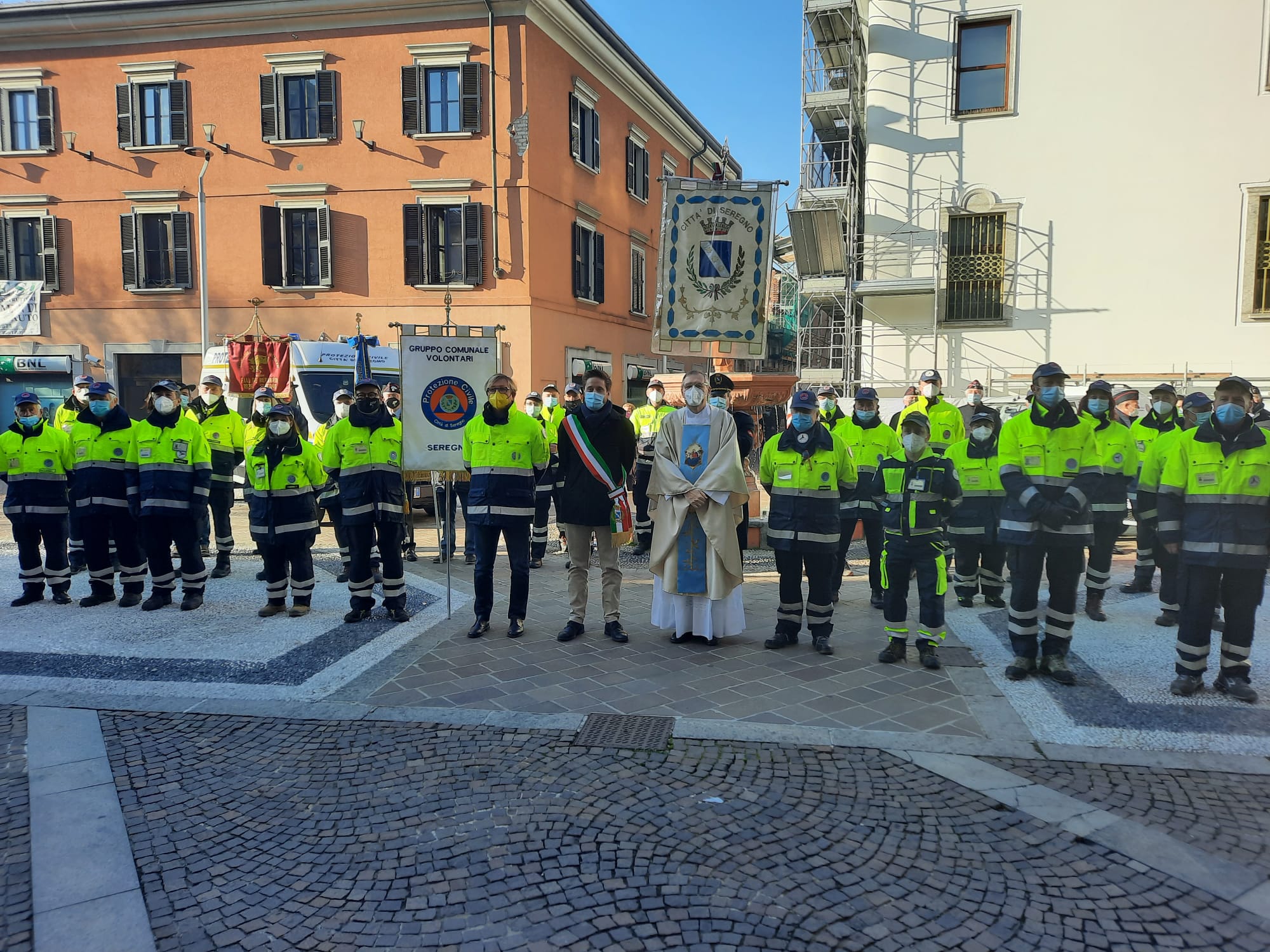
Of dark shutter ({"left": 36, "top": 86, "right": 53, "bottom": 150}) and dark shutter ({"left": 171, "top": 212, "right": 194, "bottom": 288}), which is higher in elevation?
dark shutter ({"left": 36, "top": 86, "right": 53, "bottom": 150})

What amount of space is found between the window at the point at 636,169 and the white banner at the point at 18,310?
662 inches

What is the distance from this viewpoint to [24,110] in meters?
22.4

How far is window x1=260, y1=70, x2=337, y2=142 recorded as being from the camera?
20984 millimetres

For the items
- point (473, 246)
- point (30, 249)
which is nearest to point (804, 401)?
point (473, 246)

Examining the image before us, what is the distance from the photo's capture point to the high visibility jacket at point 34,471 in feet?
26.1

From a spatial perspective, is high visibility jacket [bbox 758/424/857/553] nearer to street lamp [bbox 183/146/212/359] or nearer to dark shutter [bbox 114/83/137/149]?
street lamp [bbox 183/146/212/359]

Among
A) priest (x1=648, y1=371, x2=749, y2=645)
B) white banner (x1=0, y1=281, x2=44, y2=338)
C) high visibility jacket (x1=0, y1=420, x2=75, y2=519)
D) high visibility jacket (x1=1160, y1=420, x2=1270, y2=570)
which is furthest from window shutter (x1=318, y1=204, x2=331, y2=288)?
Result: high visibility jacket (x1=1160, y1=420, x2=1270, y2=570)

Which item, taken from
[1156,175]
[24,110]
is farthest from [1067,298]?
[24,110]

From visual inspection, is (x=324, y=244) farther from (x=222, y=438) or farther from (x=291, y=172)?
(x=222, y=438)

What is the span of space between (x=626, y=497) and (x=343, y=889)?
4.04 meters

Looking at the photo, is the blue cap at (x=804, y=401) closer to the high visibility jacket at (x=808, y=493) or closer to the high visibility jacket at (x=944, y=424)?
the high visibility jacket at (x=808, y=493)

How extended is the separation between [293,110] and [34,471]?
53.7 ft

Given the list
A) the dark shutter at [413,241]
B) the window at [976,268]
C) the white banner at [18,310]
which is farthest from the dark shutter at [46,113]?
the window at [976,268]

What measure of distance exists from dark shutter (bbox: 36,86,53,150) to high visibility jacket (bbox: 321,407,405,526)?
70.3 ft
